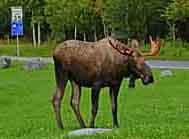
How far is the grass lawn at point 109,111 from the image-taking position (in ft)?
38.5

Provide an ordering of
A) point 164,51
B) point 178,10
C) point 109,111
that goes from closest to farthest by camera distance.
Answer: point 109,111 → point 178,10 → point 164,51

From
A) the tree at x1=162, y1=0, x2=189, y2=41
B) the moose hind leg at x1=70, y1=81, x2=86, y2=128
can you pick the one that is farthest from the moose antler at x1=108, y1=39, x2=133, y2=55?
the tree at x1=162, y1=0, x2=189, y2=41

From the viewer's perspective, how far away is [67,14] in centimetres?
6241

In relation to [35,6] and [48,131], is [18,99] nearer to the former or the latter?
[48,131]

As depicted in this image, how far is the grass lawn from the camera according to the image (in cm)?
1173

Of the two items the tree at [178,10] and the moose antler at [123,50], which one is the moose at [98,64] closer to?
the moose antler at [123,50]

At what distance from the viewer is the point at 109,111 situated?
18141mm

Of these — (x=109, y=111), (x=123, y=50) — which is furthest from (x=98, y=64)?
(x=109, y=111)

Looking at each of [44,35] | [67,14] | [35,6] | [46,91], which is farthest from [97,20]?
[46,91]

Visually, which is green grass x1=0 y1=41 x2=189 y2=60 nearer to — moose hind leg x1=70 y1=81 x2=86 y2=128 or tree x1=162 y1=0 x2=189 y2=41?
tree x1=162 y1=0 x2=189 y2=41

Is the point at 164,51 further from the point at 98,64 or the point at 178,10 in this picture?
the point at 98,64

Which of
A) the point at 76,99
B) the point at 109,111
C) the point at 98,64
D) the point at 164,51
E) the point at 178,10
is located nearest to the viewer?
the point at 98,64

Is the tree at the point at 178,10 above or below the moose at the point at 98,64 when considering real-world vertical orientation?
below

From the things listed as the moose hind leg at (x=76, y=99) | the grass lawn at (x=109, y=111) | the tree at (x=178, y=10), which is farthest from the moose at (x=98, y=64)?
the tree at (x=178, y=10)
